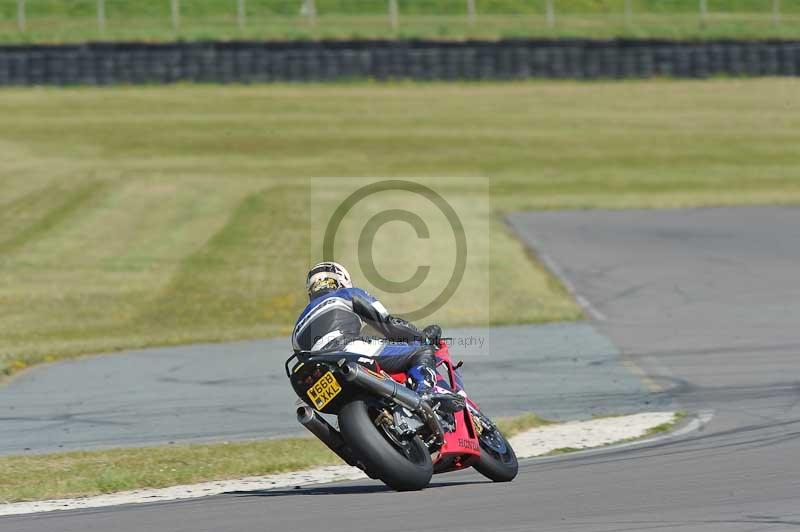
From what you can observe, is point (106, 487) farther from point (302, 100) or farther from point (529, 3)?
point (529, 3)

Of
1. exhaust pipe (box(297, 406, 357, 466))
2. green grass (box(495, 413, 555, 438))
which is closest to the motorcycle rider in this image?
exhaust pipe (box(297, 406, 357, 466))

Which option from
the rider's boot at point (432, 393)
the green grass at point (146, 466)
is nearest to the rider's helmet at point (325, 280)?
the rider's boot at point (432, 393)

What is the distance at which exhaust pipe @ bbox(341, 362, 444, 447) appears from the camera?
28.7ft

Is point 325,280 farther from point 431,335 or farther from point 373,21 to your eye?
point 373,21

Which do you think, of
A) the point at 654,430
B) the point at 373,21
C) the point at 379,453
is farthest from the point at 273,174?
the point at 379,453

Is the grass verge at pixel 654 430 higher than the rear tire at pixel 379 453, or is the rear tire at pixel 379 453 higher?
the rear tire at pixel 379 453

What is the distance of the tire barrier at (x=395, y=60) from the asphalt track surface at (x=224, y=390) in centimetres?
2155

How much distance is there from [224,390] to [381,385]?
555 centimetres

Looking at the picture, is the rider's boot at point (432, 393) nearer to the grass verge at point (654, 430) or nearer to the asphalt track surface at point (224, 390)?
the grass verge at point (654, 430)

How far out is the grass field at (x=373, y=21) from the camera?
40969 mm

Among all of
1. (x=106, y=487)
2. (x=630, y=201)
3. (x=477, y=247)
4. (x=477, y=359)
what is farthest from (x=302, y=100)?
(x=106, y=487)

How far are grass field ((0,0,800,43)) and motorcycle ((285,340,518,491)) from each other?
31450 mm

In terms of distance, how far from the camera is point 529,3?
49.6m

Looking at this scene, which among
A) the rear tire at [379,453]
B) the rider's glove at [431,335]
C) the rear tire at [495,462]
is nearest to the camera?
the rear tire at [379,453]
